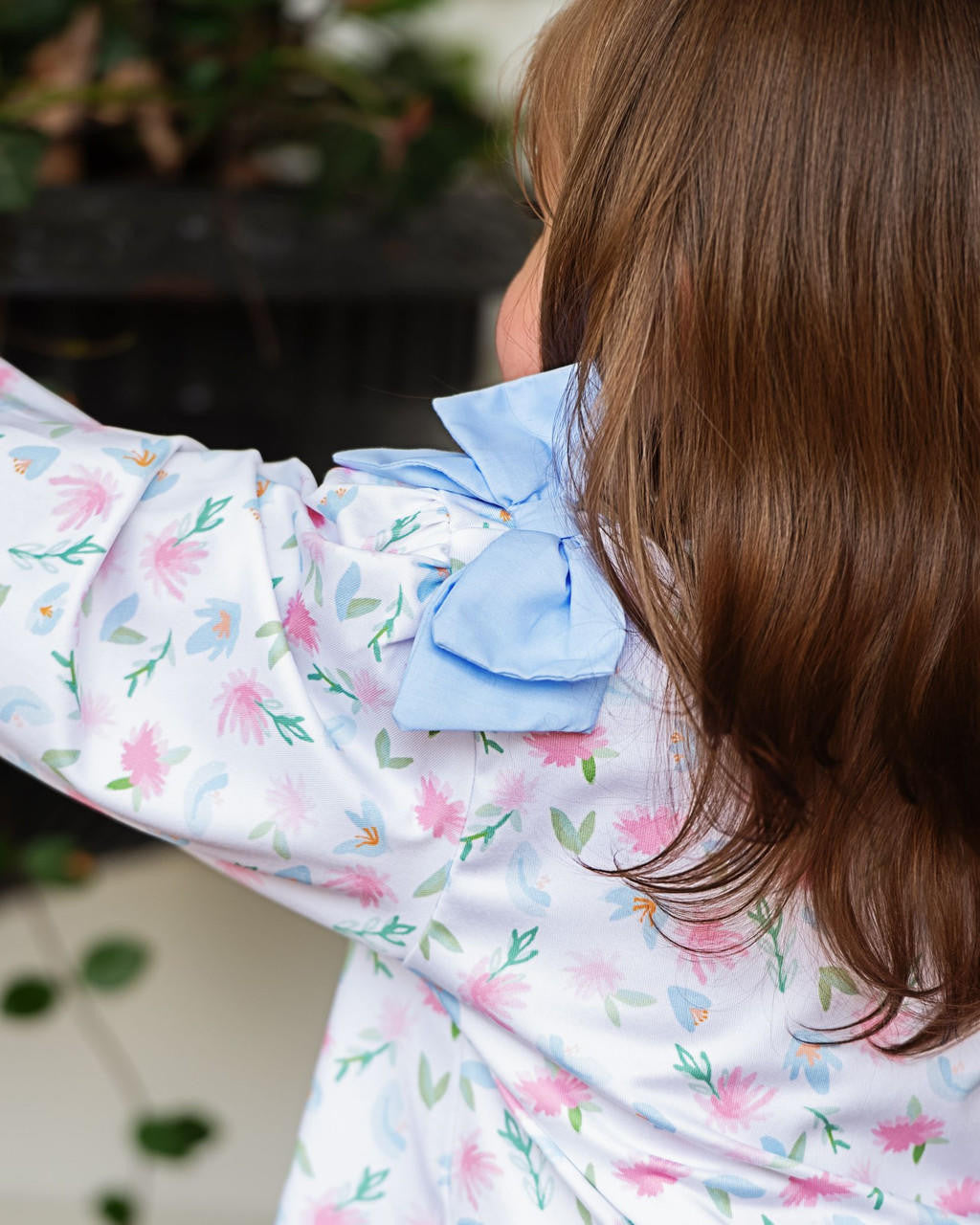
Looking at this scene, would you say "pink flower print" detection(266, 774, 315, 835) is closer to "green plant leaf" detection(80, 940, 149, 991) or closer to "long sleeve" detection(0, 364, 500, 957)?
"long sleeve" detection(0, 364, 500, 957)

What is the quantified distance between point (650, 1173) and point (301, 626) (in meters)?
0.30

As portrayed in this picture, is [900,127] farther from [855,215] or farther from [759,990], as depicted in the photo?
[759,990]

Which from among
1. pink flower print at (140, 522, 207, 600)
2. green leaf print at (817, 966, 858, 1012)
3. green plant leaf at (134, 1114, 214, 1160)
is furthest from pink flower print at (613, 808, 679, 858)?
green plant leaf at (134, 1114, 214, 1160)

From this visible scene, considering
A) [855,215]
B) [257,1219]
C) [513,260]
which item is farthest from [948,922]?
[257,1219]

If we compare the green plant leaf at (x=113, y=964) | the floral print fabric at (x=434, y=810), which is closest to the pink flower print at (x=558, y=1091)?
the floral print fabric at (x=434, y=810)

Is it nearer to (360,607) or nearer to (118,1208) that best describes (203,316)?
(360,607)

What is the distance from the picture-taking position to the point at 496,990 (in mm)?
537

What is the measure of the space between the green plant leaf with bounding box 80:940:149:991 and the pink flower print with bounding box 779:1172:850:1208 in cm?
60

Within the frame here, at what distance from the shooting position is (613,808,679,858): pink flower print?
51 centimetres

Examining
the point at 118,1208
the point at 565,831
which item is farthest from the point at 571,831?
the point at 118,1208

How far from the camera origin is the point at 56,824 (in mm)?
1181

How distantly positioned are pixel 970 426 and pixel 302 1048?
1.02m

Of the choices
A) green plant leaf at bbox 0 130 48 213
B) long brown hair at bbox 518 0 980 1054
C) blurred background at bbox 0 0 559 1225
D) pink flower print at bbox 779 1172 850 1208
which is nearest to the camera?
long brown hair at bbox 518 0 980 1054

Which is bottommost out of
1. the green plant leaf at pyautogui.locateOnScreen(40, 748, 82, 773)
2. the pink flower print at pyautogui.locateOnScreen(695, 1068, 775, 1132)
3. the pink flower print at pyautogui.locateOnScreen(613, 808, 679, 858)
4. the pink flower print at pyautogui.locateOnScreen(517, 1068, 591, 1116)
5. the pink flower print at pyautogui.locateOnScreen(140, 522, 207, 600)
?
the pink flower print at pyautogui.locateOnScreen(517, 1068, 591, 1116)
